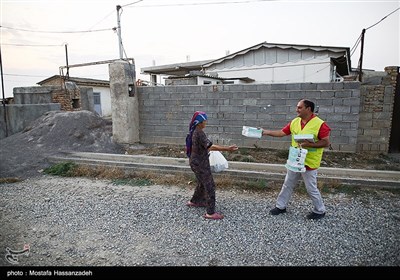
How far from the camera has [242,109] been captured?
7793 mm

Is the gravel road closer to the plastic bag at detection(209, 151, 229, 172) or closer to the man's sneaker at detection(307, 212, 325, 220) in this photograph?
the man's sneaker at detection(307, 212, 325, 220)

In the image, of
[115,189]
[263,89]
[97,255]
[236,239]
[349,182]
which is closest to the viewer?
[97,255]

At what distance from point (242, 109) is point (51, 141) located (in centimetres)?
626

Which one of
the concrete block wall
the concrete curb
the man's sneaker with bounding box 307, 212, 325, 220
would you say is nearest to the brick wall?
the concrete block wall

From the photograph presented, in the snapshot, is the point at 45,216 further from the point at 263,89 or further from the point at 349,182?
the point at 263,89

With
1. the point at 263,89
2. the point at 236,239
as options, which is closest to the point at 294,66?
the point at 263,89

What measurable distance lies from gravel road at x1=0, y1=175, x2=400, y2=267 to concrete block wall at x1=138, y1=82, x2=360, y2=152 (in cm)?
290

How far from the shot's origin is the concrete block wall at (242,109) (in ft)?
22.9

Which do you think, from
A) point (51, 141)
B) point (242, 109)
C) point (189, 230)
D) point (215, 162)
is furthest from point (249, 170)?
point (51, 141)

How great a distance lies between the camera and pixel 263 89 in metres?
7.51

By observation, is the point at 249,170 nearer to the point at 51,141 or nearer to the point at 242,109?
the point at 242,109

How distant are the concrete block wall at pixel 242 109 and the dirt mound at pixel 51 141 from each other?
1515 mm

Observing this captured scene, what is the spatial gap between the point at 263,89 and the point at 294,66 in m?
7.62

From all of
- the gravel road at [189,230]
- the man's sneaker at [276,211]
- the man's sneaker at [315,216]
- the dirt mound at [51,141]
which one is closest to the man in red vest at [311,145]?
the man's sneaker at [315,216]
